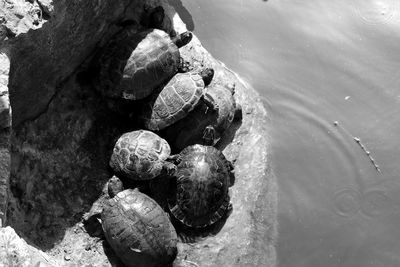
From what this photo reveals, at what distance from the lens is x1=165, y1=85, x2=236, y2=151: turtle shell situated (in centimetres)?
539

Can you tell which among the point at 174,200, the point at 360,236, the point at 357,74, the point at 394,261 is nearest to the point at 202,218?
the point at 174,200

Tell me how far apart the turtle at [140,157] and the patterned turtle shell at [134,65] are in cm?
48

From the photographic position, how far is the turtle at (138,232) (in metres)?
4.64

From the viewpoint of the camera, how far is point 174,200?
16.8 ft

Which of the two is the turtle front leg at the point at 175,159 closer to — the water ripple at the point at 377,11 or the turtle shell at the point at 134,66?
the turtle shell at the point at 134,66

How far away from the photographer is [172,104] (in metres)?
5.27

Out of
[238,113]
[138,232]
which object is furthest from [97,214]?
[238,113]

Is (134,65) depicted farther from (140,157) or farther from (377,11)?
(377,11)

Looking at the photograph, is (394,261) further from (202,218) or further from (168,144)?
(168,144)

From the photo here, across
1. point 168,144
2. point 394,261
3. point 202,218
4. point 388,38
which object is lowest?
point 394,261

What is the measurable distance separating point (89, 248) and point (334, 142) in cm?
277

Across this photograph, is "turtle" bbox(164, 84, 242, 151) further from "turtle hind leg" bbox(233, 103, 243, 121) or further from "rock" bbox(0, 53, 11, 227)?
"rock" bbox(0, 53, 11, 227)

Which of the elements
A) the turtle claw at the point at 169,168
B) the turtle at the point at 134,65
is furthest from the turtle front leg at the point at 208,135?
the turtle at the point at 134,65

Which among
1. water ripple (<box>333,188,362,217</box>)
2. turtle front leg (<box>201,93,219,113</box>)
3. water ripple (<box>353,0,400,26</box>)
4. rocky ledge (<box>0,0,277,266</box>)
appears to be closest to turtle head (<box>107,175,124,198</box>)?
rocky ledge (<box>0,0,277,266</box>)
